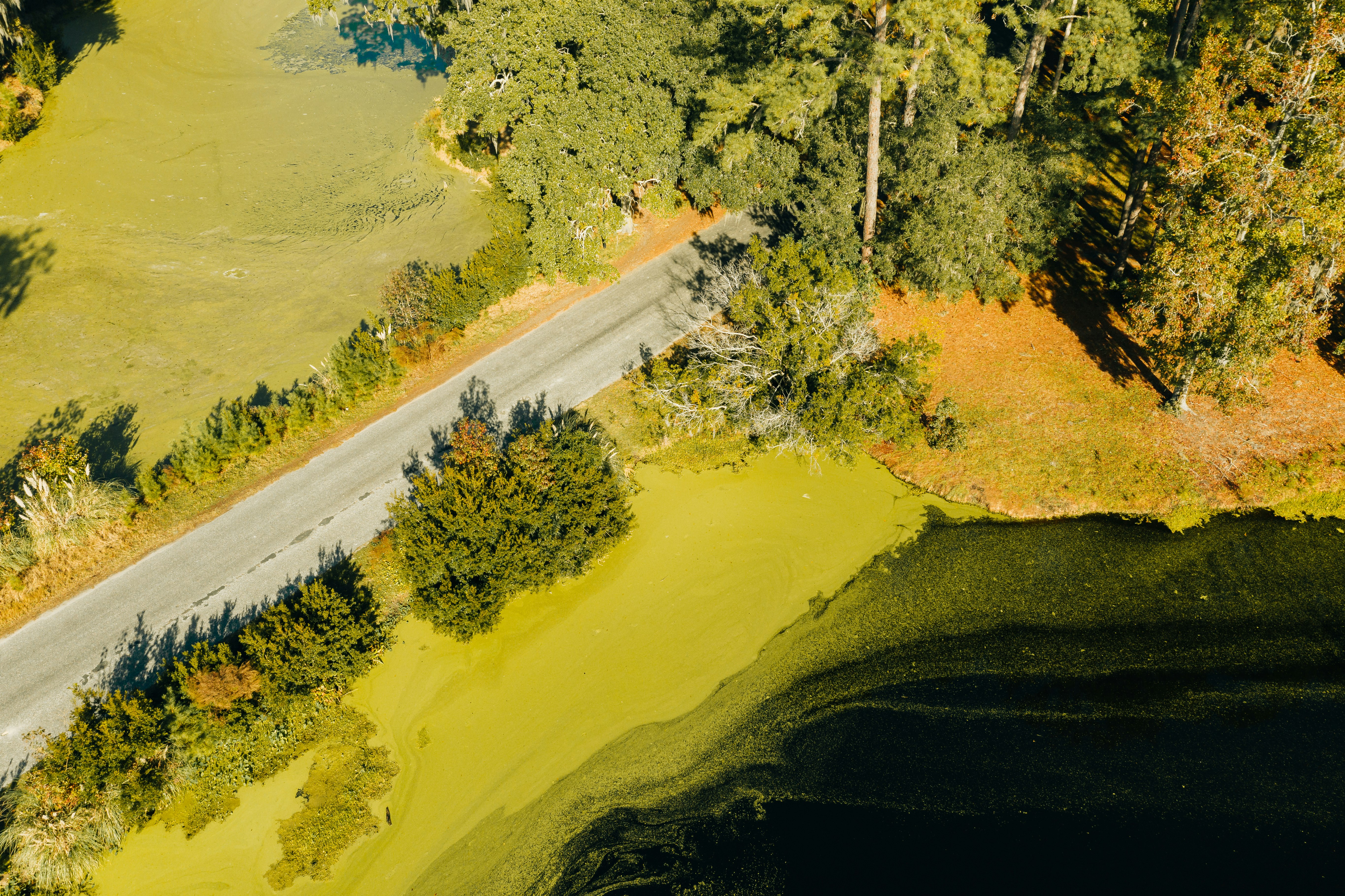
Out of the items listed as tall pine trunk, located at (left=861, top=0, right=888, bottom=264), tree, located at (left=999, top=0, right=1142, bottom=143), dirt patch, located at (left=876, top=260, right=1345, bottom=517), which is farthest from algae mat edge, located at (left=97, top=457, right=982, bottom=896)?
tree, located at (left=999, top=0, right=1142, bottom=143)

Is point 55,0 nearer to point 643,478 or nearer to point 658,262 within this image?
point 658,262

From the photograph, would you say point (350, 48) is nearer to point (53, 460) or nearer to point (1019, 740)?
point (53, 460)

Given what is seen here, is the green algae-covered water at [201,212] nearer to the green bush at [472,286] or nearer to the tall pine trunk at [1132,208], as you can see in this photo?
the green bush at [472,286]

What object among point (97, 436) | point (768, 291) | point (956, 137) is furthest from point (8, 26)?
point (956, 137)

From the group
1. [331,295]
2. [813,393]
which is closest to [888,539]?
[813,393]

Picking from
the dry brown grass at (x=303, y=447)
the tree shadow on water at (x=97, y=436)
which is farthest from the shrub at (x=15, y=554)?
the tree shadow on water at (x=97, y=436)

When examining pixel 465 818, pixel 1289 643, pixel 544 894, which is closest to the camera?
pixel 544 894
